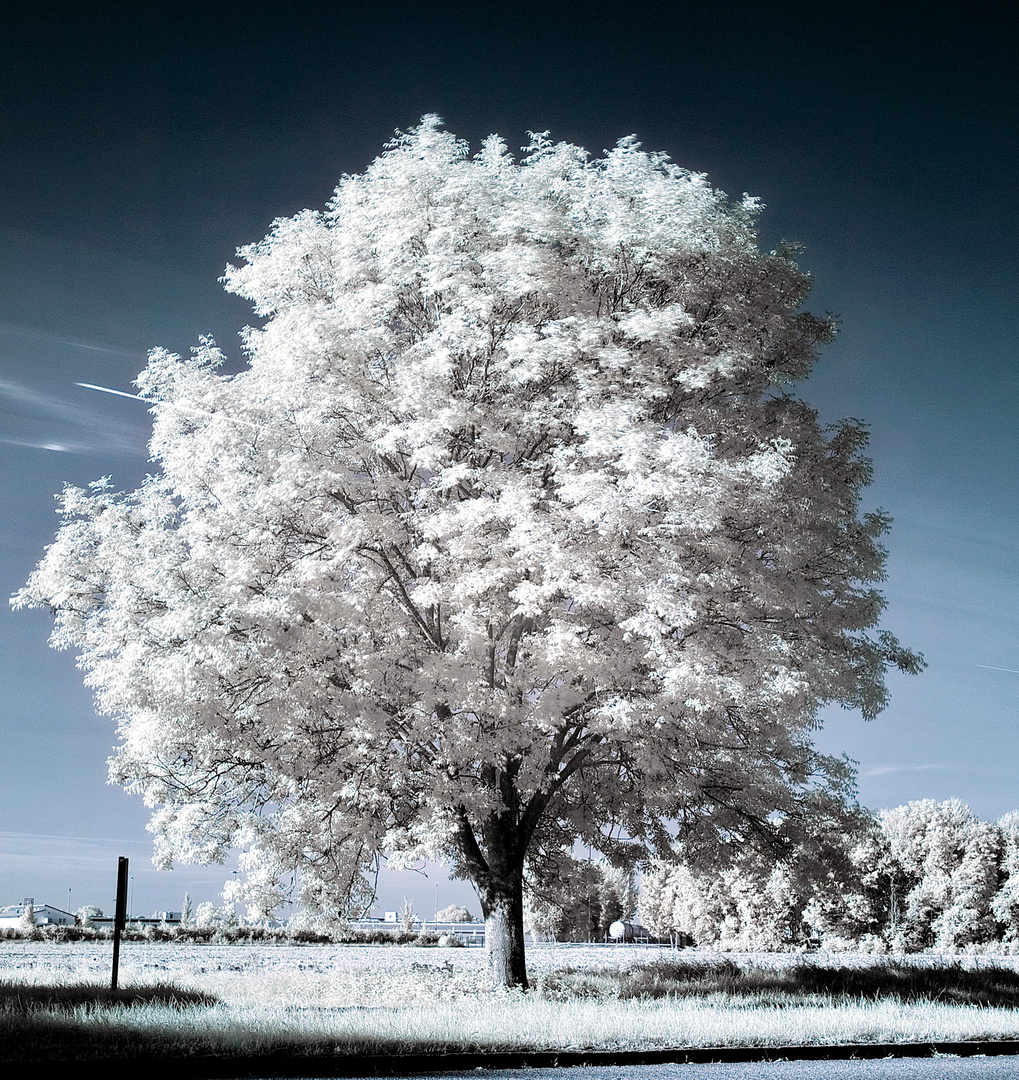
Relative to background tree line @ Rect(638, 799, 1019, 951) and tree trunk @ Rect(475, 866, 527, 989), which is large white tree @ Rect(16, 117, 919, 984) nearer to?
tree trunk @ Rect(475, 866, 527, 989)

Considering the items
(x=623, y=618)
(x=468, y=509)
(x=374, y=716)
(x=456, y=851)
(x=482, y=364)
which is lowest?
(x=456, y=851)

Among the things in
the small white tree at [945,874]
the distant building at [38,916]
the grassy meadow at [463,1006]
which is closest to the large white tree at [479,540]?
the grassy meadow at [463,1006]

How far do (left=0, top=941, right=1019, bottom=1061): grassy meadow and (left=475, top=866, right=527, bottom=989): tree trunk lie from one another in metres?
0.49

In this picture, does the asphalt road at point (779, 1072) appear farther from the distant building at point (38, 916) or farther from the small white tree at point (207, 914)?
the distant building at point (38, 916)

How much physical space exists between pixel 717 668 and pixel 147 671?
7794 millimetres

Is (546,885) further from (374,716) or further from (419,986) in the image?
(374,716)

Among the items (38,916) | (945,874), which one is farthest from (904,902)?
(38,916)

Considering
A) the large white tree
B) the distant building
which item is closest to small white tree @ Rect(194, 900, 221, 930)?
the large white tree

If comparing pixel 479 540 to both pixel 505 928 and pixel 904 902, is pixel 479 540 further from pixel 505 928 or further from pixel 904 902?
pixel 904 902

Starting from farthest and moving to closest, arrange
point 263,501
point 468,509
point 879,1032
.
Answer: point 263,501 → point 468,509 → point 879,1032

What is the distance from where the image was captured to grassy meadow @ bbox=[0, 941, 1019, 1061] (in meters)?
10.0

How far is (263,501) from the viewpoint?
14.8 metres

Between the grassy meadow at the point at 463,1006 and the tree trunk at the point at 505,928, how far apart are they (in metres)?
0.49

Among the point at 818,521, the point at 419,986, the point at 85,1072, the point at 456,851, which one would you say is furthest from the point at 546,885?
the point at 85,1072
